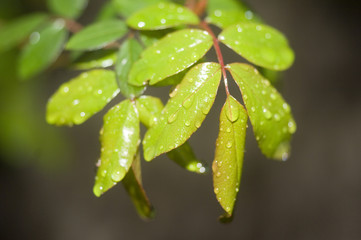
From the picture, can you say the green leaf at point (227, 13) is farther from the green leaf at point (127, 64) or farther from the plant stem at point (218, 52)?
the green leaf at point (127, 64)

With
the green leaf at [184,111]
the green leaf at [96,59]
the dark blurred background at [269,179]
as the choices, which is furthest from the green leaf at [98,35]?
the dark blurred background at [269,179]

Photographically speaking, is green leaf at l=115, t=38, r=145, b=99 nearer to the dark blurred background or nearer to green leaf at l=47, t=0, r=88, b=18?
green leaf at l=47, t=0, r=88, b=18

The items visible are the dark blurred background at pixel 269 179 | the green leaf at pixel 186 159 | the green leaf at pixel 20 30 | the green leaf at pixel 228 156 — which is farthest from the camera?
the dark blurred background at pixel 269 179

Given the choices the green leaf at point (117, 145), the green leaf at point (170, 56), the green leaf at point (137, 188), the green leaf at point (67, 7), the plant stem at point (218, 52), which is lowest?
the green leaf at point (137, 188)

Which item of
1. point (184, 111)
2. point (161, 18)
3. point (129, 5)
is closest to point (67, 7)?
point (129, 5)

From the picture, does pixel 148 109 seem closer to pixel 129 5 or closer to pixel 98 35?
pixel 98 35

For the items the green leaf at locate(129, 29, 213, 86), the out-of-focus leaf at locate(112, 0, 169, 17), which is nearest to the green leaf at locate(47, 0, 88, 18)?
the out-of-focus leaf at locate(112, 0, 169, 17)
